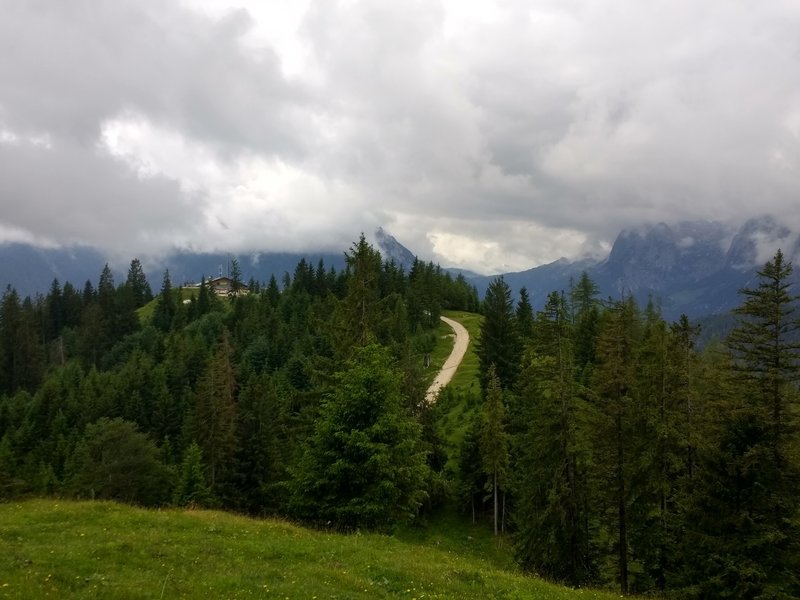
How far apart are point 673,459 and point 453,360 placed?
65950 mm

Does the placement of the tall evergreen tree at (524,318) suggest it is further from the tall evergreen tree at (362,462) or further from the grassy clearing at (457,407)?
the tall evergreen tree at (362,462)

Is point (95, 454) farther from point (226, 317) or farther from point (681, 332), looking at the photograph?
point (226, 317)

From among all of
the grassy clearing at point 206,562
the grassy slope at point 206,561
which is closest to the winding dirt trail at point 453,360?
the grassy clearing at point 206,562

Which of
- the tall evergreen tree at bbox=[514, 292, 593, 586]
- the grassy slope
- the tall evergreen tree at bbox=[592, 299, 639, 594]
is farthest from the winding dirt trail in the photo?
the grassy slope

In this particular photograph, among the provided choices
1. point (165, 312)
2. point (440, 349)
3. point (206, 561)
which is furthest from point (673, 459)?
point (165, 312)

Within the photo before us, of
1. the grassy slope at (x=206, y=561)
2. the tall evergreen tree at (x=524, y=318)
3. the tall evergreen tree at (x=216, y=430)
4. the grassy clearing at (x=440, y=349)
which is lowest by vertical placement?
the tall evergreen tree at (x=216, y=430)

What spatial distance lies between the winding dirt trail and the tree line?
32990 millimetres

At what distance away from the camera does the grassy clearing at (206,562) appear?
1130 centimetres

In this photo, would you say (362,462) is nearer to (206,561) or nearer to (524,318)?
(206,561)

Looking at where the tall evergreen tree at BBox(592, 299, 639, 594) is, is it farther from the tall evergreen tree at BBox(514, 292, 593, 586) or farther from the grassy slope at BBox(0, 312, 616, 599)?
the grassy slope at BBox(0, 312, 616, 599)

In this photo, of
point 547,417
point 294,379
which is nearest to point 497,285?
point 294,379

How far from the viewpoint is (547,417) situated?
2634 cm

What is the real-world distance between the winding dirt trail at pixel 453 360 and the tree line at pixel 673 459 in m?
33.0

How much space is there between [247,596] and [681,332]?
26.8m
